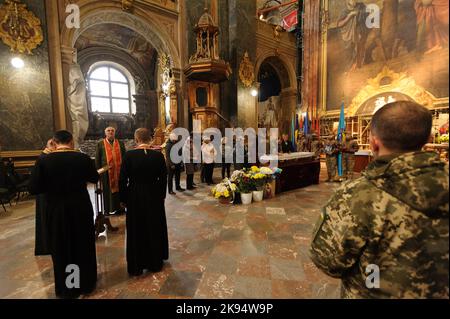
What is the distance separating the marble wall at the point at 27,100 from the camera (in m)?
5.80

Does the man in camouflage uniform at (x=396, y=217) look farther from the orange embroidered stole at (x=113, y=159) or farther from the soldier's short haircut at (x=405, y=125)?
the orange embroidered stole at (x=113, y=159)

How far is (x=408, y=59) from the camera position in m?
9.61

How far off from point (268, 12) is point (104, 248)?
19.5 metres

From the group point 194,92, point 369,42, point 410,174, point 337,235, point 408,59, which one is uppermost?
point 369,42

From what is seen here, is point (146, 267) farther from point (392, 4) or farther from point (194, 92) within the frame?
point (392, 4)

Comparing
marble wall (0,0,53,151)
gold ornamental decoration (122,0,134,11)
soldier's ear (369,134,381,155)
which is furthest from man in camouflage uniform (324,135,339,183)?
gold ornamental decoration (122,0,134,11)

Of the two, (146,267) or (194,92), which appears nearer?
(146,267)

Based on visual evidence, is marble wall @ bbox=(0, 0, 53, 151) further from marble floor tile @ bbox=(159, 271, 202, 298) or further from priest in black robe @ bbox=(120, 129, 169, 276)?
marble floor tile @ bbox=(159, 271, 202, 298)

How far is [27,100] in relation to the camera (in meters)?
6.10

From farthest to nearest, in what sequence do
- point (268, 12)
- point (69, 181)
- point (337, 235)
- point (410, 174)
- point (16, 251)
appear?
point (268, 12) → point (16, 251) → point (69, 181) → point (337, 235) → point (410, 174)

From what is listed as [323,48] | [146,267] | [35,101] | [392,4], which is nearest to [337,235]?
[146,267]

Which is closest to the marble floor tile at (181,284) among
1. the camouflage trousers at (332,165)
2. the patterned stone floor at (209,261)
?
the patterned stone floor at (209,261)

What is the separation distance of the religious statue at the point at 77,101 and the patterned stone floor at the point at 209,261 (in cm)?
302

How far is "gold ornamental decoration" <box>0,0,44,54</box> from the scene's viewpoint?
5.73 metres
